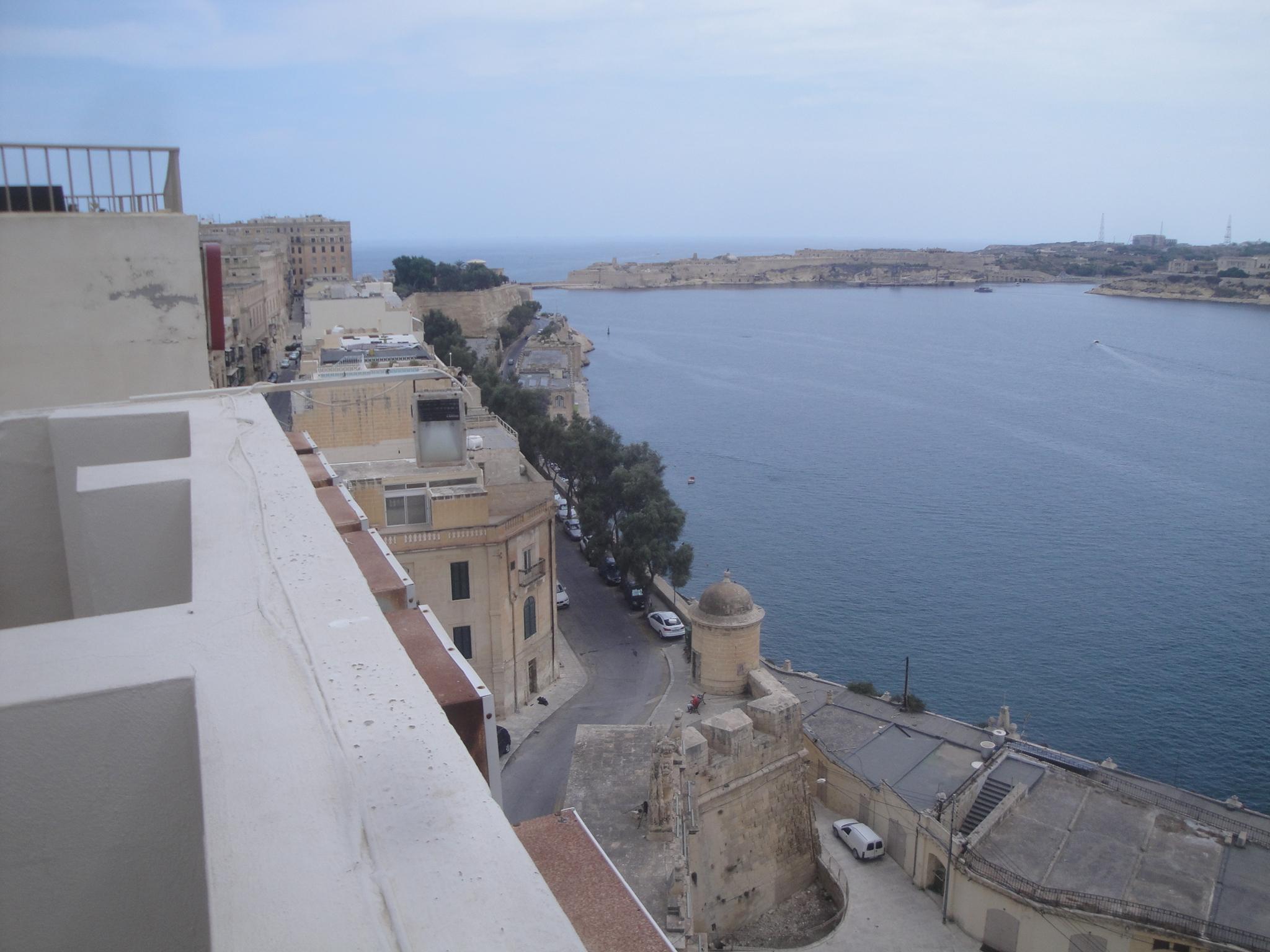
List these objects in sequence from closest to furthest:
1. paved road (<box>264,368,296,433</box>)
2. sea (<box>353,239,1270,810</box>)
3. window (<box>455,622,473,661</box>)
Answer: window (<box>455,622,473,661</box>) → sea (<box>353,239,1270,810</box>) → paved road (<box>264,368,296,433</box>)

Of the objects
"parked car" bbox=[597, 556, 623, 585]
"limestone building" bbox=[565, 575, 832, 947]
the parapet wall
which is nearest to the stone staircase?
"limestone building" bbox=[565, 575, 832, 947]

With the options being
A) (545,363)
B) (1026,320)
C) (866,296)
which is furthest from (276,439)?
(866,296)

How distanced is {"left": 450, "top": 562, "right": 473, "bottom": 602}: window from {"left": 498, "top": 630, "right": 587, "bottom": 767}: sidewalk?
6.80 feet

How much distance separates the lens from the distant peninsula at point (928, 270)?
5005 inches

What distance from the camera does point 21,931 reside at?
1855 millimetres

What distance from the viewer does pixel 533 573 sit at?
16406mm

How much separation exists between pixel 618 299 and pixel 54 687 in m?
120

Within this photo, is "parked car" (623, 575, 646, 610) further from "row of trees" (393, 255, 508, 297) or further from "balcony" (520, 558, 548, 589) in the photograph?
"row of trees" (393, 255, 508, 297)

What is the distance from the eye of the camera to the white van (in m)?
13.8

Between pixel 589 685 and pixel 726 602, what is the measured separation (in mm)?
5327

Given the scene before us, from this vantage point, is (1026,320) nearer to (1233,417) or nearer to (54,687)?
(1233,417)

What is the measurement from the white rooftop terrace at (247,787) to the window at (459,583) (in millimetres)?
12817

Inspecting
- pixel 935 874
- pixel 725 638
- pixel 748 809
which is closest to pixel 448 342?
pixel 725 638

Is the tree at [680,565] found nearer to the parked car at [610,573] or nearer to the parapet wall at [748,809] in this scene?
the parked car at [610,573]
